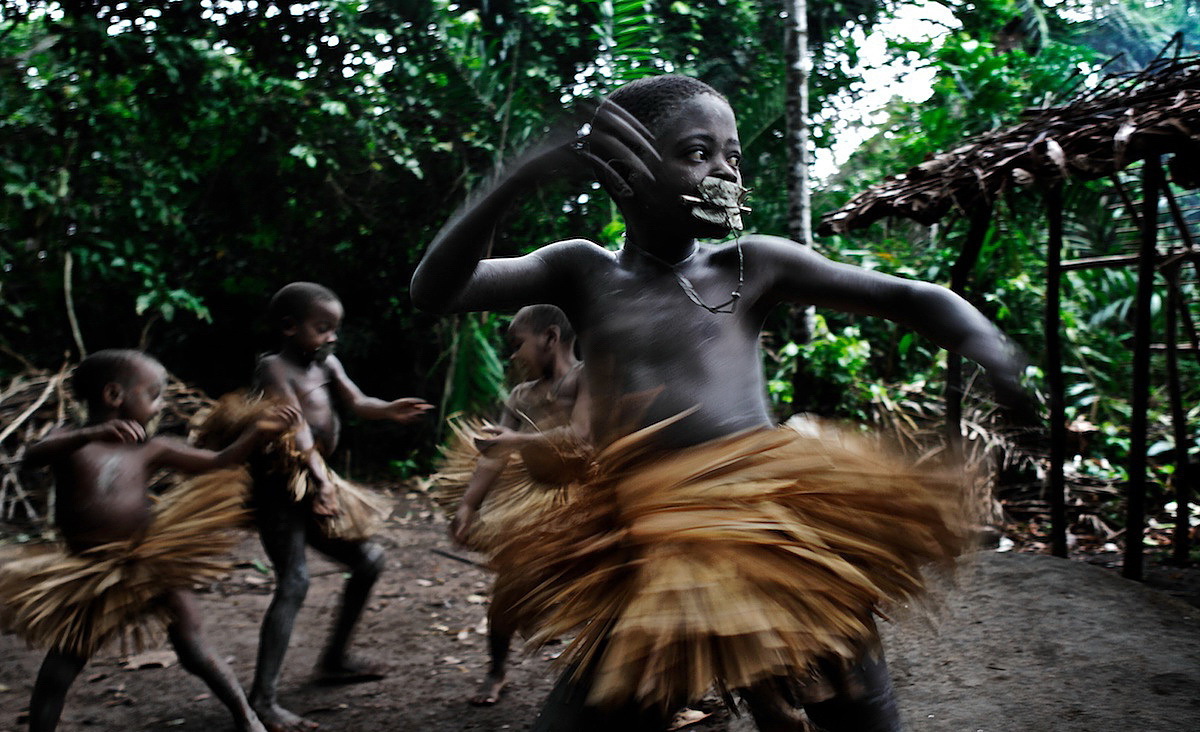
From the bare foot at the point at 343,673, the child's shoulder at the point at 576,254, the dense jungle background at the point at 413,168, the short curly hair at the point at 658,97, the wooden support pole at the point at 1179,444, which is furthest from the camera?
the dense jungle background at the point at 413,168

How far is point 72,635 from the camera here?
2.78m

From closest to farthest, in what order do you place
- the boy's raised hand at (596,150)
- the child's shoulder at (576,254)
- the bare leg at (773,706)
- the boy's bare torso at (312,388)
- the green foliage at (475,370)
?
the bare leg at (773,706) < the boy's raised hand at (596,150) < the child's shoulder at (576,254) < the boy's bare torso at (312,388) < the green foliage at (475,370)

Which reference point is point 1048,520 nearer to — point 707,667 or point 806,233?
point 806,233

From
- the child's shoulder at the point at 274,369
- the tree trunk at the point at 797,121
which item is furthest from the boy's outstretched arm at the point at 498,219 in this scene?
the tree trunk at the point at 797,121

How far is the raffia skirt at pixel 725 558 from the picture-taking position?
4.20 ft

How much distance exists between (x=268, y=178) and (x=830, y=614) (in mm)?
8186

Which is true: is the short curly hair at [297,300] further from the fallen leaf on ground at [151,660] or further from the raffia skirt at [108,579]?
the fallen leaf on ground at [151,660]

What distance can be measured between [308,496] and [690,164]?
Answer: 2.59 meters

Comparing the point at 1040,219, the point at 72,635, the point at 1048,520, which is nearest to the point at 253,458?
the point at 72,635

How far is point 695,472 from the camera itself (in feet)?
4.68

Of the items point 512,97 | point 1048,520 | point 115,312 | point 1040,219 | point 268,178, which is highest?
point 512,97

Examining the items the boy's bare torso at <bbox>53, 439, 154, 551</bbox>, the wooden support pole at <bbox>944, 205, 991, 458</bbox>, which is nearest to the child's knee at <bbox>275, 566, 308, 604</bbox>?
the boy's bare torso at <bbox>53, 439, 154, 551</bbox>

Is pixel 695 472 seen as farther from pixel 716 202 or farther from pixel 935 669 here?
pixel 935 669

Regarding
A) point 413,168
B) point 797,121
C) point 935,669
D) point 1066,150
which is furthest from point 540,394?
point 413,168
